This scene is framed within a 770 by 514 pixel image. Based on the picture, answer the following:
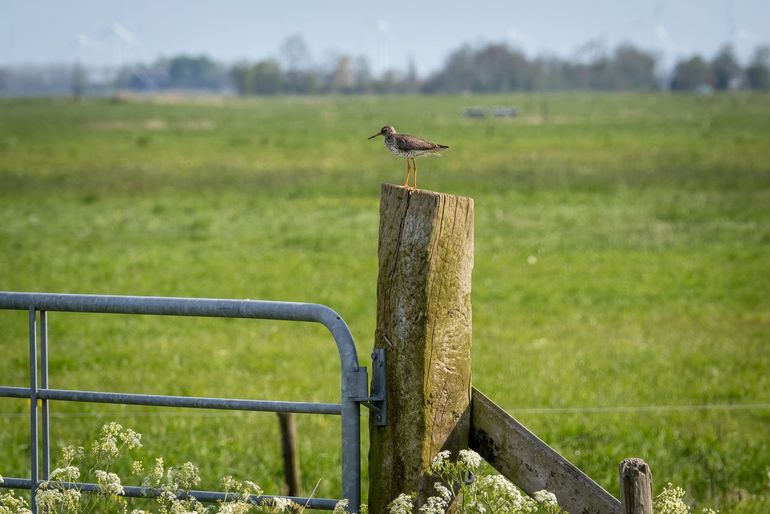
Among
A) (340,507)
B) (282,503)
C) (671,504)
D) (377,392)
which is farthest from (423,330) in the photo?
(671,504)

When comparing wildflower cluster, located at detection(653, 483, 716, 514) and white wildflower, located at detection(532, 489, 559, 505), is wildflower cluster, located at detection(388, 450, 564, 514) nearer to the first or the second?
white wildflower, located at detection(532, 489, 559, 505)

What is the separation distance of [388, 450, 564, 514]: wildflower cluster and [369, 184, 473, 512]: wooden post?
0.11 meters

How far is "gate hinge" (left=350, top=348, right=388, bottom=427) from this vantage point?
4.18m

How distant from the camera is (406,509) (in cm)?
390

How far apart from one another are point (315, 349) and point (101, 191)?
2508cm

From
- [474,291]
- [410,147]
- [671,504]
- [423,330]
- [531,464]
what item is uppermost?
[410,147]

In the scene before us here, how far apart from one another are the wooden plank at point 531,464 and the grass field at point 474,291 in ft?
12.0

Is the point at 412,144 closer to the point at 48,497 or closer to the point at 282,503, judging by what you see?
the point at 282,503

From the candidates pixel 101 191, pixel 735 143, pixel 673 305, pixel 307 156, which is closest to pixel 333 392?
pixel 673 305

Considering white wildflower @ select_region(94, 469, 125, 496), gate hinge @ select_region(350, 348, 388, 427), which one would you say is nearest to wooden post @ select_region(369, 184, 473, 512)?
gate hinge @ select_region(350, 348, 388, 427)

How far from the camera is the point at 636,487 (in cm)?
371

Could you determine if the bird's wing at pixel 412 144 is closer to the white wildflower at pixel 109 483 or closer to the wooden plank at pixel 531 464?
the wooden plank at pixel 531 464

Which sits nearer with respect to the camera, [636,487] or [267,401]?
[636,487]

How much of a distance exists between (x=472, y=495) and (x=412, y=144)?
4.83ft
